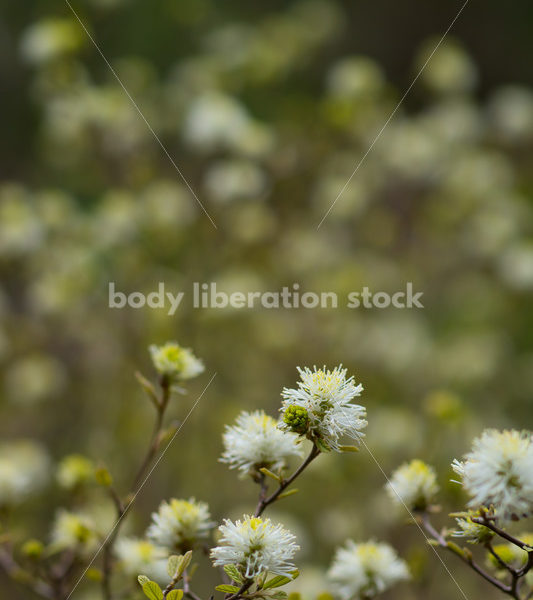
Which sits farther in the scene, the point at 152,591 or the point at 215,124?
the point at 215,124

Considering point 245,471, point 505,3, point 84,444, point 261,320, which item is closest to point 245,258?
point 261,320

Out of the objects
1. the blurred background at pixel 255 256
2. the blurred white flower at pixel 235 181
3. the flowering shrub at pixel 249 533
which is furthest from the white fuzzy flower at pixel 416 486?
the blurred white flower at pixel 235 181

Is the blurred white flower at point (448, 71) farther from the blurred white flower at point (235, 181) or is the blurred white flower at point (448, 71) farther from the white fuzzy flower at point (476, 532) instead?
the white fuzzy flower at point (476, 532)

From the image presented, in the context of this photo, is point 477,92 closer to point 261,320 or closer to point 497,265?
point 497,265

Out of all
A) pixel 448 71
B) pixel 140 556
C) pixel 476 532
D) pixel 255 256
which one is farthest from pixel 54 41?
pixel 476 532

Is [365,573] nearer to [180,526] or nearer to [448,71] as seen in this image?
[180,526]

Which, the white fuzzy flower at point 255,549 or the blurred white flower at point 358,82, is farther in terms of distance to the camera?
the blurred white flower at point 358,82
